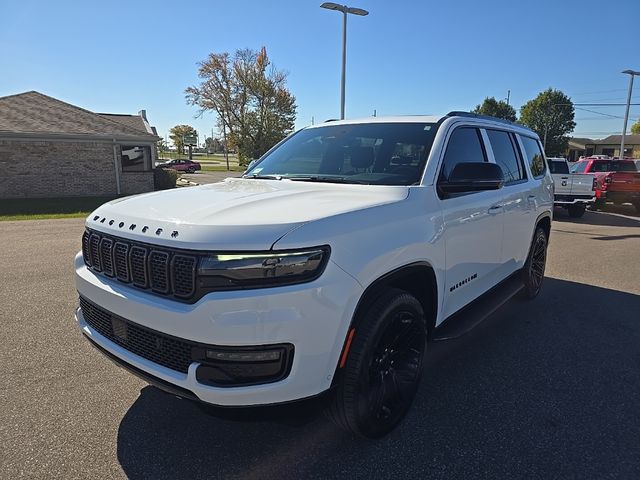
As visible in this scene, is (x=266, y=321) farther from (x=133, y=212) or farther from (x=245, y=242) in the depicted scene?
(x=133, y=212)

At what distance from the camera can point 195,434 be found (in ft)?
8.84

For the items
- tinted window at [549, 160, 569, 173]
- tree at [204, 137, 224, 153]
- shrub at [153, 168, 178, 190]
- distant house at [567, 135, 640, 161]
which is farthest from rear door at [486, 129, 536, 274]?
tree at [204, 137, 224, 153]

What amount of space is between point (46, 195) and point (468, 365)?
20.2 m

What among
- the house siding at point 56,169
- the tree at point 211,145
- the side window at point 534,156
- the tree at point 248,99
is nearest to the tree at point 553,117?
the tree at point 248,99

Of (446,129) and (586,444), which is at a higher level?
(446,129)

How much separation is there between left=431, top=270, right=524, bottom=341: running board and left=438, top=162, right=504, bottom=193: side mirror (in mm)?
996

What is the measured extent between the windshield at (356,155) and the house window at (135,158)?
60.6 ft

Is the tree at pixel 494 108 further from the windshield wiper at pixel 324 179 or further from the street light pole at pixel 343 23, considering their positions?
the windshield wiper at pixel 324 179

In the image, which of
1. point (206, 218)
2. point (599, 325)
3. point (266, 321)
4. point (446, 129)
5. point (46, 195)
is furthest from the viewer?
point (46, 195)

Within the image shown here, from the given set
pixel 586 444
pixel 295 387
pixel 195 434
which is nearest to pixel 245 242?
pixel 295 387

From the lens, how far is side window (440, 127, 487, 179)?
3234 millimetres

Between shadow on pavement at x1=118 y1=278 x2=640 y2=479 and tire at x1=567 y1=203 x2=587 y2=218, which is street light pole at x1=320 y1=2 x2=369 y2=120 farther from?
shadow on pavement at x1=118 y1=278 x2=640 y2=479

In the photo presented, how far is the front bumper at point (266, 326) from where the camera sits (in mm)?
1962

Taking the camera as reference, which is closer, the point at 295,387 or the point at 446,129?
the point at 295,387
